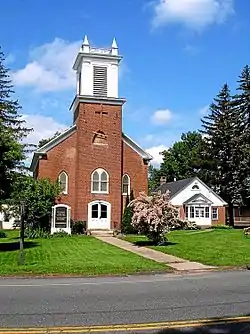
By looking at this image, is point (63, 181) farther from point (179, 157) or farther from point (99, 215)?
point (179, 157)

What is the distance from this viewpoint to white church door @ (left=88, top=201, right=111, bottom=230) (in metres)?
43.8

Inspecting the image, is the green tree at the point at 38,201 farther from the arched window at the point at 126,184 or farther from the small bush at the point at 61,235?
the arched window at the point at 126,184

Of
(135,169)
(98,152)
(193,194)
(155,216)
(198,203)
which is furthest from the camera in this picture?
(193,194)

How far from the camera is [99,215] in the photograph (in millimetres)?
44000

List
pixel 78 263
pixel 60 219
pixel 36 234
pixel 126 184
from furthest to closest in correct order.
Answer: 1. pixel 126 184
2. pixel 60 219
3. pixel 36 234
4. pixel 78 263

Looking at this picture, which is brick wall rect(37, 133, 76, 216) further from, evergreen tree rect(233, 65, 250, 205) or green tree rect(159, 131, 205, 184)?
green tree rect(159, 131, 205, 184)

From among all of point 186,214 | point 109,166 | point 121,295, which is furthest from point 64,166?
point 121,295

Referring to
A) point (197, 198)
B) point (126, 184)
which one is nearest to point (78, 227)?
point (126, 184)

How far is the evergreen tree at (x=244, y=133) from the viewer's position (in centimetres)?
5478

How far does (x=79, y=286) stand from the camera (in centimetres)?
1307

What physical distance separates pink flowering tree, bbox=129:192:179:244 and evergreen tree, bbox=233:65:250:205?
96.6 feet

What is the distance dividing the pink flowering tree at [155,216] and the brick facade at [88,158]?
16838 millimetres

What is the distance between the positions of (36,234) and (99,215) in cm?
826

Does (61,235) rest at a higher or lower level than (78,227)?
lower
